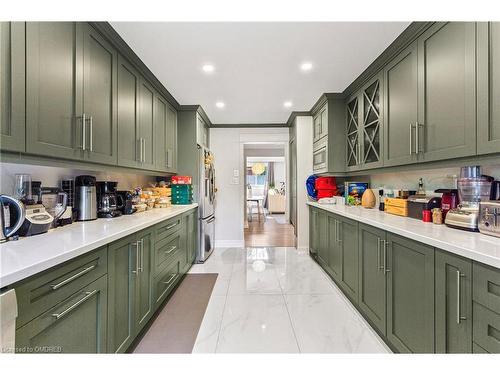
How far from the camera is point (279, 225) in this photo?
260 inches

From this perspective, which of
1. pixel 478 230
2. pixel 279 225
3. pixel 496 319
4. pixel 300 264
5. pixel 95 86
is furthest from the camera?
pixel 279 225

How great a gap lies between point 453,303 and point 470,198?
760 mm

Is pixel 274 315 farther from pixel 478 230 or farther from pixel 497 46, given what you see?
pixel 497 46

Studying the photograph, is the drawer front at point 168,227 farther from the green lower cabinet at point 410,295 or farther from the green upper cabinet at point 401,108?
the green upper cabinet at point 401,108

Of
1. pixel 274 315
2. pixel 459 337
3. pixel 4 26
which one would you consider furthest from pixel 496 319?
pixel 4 26

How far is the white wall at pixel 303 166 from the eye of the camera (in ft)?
13.0

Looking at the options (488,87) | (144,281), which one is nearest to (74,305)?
(144,281)

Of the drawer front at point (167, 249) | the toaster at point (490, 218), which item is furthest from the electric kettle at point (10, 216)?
the toaster at point (490, 218)

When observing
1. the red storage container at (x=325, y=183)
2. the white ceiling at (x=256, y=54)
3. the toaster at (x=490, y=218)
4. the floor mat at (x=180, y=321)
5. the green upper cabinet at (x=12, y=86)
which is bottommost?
the floor mat at (x=180, y=321)

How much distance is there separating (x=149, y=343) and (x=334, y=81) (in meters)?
3.31

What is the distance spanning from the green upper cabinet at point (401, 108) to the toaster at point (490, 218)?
2.03 feet

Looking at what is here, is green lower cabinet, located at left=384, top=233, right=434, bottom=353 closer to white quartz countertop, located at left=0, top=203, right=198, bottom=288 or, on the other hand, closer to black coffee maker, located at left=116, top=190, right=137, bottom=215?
white quartz countertop, located at left=0, top=203, right=198, bottom=288

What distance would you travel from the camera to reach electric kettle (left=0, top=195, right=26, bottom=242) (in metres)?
1.10

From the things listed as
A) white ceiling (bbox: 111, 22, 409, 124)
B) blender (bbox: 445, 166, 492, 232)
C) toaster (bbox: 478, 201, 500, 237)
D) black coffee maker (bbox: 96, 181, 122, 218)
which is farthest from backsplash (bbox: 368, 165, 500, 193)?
black coffee maker (bbox: 96, 181, 122, 218)
